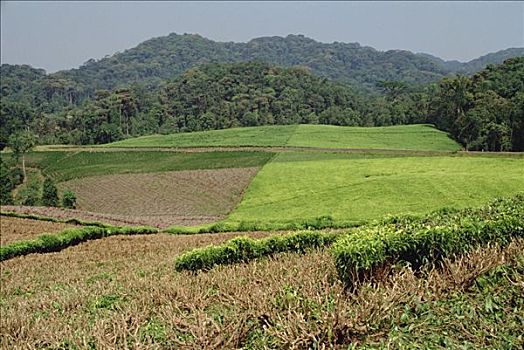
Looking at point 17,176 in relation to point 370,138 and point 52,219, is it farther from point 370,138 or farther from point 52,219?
point 370,138

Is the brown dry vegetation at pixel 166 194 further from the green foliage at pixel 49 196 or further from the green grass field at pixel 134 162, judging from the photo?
the green grass field at pixel 134 162

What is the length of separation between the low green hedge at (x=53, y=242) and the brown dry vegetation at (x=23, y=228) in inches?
84.5

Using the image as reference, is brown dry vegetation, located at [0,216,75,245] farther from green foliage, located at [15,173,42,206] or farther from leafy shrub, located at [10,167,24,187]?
leafy shrub, located at [10,167,24,187]

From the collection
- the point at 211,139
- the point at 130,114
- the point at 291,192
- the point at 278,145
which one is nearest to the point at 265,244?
the point at 291,192

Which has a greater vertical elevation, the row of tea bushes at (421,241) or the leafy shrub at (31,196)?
the row of tea bushes at (421,241)

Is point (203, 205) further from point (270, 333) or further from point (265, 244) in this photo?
point (270, 333)

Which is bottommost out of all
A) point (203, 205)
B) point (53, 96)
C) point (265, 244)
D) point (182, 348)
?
point (203, 205)

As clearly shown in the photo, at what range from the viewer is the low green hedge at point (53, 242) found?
1988 cm

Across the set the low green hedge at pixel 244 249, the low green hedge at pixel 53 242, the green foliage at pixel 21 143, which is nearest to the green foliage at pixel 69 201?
the low green hedge at pixel 53 242

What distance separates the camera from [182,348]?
197 inches

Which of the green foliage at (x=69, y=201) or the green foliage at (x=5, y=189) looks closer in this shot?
the green foliage at (x=69, y=201)

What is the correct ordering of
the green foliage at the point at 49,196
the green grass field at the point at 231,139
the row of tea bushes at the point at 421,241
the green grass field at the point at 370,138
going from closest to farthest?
the row of tea bushes at the point at 421,241
the green foliage at the point at 49,196
the green grass field at the point at 370,138
the green grass field at the point at 231,139

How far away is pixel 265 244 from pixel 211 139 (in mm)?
65202

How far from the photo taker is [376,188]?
74.3ft
